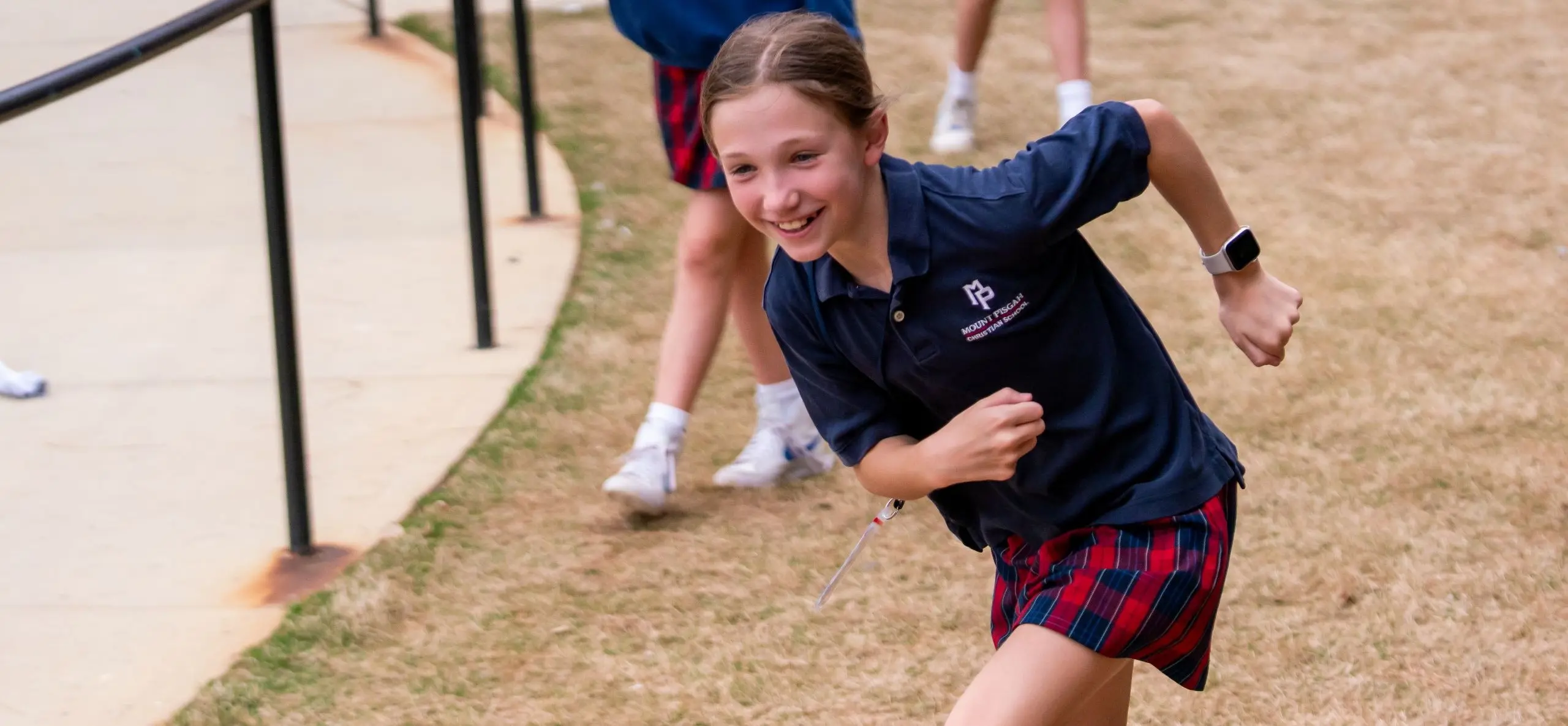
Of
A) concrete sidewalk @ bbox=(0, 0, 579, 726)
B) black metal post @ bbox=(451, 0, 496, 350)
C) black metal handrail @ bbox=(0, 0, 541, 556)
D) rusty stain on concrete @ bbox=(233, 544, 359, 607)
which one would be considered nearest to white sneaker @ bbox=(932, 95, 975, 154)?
concrete sidewalk @ bbox=(0, 0, 579, 726)

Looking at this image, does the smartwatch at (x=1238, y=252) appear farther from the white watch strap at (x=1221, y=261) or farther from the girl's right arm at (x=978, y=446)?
the girl's right arm at (x=978, y=446)

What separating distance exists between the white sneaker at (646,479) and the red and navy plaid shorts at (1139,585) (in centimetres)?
142

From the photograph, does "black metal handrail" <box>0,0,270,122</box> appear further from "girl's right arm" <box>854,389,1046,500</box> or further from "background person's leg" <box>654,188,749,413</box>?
"girl's right arm" <box>854,389,1046,500</box>

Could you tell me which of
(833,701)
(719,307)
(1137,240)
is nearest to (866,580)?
(833,701)

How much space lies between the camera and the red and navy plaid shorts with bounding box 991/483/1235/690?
201 centimetres

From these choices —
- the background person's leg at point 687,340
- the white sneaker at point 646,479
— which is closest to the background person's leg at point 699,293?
the background person's leg at point 687,340

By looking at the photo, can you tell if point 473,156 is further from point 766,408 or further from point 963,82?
point 963,82

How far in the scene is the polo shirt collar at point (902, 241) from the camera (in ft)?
6.57

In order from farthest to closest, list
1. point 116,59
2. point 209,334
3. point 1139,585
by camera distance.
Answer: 1. point 209,334
2. point 116,59
3. point 1139,585

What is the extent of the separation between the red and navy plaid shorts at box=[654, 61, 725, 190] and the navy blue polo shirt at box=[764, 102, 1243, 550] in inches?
52.8

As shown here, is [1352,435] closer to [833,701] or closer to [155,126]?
[833,701]

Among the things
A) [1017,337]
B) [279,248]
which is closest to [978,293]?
[1017,337]

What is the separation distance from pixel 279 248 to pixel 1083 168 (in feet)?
5.90

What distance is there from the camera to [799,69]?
78.0 inches
